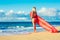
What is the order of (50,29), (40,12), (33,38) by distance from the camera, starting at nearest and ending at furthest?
(33,38) → (50,29) → (40,12)

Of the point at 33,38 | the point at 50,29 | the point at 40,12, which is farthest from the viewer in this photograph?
the point at 40,12

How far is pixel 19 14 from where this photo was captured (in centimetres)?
602

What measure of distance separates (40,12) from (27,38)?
1714 mm

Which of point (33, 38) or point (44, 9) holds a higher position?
point (44, 9)

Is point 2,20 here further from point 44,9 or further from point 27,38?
point 27,38

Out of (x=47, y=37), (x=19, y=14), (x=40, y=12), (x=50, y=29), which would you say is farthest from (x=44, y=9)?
(x=47, y=37)

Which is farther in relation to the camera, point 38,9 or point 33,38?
point 38,9

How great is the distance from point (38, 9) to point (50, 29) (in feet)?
3.72

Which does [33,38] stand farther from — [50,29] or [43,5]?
[43,5]

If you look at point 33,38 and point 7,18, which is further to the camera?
point 7,18

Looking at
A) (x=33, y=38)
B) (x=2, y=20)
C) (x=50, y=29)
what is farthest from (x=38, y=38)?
(x=2, y=20)

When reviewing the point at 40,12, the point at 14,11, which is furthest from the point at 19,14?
the point at 40,12

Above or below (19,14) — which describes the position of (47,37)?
below

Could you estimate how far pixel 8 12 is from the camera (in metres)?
5.99
